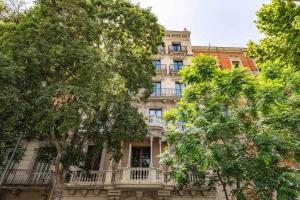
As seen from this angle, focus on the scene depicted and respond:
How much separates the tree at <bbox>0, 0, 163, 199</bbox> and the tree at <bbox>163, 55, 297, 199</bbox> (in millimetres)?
3435

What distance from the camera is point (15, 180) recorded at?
49.9 ft

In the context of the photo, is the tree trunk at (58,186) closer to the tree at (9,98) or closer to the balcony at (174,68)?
the tree at (9,98)

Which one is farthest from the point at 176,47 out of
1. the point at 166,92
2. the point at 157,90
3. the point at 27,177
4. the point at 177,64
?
the point at 27,177

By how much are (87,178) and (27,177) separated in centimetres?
417

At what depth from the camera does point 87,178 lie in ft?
48.0

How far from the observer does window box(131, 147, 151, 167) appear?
53.1 ft

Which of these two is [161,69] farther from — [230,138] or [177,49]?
[230,138]

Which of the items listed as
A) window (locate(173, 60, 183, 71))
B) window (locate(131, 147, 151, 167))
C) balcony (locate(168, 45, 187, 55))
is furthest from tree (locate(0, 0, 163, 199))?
balcony (locate(168, 45, 187, 55))

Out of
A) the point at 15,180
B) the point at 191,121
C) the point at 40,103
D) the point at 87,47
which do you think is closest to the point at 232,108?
the point at 191,121

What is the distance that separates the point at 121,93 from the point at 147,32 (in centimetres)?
442

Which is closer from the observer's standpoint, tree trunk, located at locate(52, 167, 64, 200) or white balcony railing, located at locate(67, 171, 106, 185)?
tree trunk, located at locate(52, 167, 64, 200)

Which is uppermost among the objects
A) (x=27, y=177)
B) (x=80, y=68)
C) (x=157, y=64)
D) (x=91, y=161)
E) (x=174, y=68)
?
(x=157, y=64)

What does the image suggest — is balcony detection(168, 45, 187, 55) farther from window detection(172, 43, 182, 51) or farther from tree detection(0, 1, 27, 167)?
tree detection(0, 1, 27, 167)

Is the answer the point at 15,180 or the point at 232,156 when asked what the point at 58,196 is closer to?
the point at 15,180
